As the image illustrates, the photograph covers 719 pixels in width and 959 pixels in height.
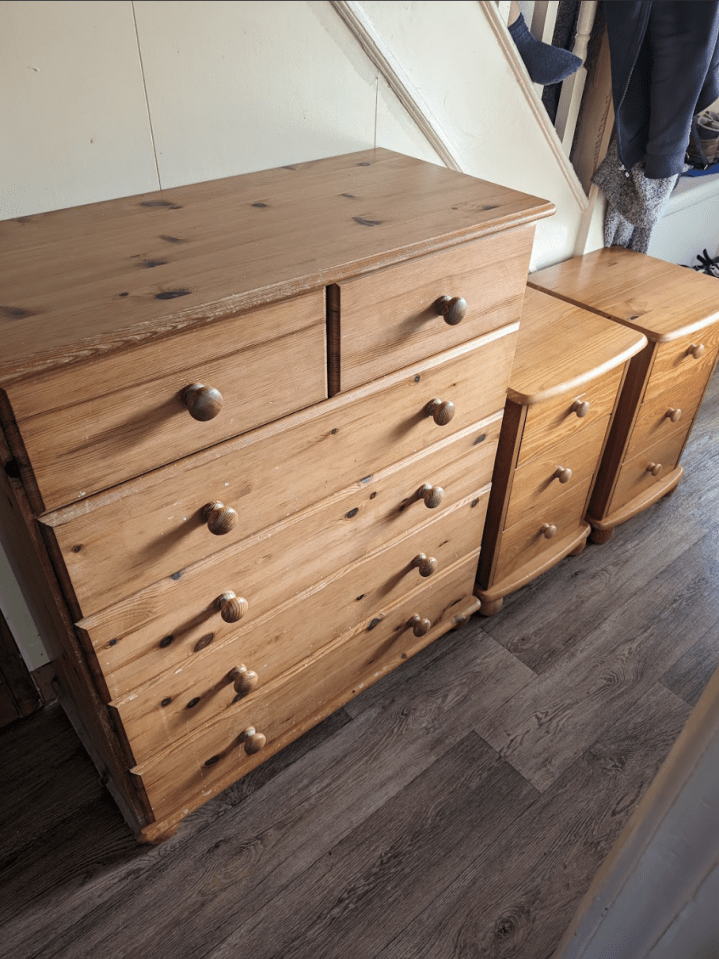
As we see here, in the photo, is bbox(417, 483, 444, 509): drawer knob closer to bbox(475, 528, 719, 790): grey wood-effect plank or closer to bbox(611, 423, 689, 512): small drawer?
bbox(475, 528, 719, 790): grey wood-effect plank

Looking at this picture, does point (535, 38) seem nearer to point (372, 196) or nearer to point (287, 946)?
point (372, 196)

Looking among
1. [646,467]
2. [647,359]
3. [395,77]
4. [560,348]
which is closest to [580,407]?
[560,348]

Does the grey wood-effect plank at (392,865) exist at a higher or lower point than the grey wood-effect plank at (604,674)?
higher

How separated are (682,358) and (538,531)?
0.58 meters

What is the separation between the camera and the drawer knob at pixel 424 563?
1438 mm

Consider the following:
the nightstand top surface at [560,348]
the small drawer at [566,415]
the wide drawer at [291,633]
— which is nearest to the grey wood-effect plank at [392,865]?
the wide drawer at [291,633]

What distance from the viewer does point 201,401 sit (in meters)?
0.86

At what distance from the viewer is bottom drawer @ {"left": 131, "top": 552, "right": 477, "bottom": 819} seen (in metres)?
1.26

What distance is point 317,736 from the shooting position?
Answer: 1.54 metres

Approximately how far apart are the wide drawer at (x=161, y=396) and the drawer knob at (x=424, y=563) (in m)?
0.56

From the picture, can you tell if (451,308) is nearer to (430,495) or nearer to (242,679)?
(430,495)

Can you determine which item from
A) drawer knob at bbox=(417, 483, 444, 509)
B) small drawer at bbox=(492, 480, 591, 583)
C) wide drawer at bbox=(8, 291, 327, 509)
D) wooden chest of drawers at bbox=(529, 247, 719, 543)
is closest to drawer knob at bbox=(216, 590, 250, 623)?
wide drawer at bbox=(8, 291, 327, 509)

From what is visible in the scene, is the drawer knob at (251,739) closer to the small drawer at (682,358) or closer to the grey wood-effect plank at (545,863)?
the grey wood-effect plank at (545,863)

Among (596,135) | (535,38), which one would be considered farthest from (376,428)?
(596,135)
